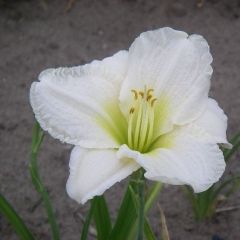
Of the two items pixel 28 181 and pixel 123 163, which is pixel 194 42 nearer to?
pixel 123 163

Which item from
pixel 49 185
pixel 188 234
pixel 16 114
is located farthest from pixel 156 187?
pixel 16 114

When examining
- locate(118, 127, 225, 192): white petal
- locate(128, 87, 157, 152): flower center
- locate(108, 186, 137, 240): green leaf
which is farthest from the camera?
locate(108, 186, 137, 240): green leaf

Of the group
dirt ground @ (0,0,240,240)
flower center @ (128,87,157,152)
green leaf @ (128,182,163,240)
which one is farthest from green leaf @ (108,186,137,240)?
dirt ground @ (0,0,240,240)

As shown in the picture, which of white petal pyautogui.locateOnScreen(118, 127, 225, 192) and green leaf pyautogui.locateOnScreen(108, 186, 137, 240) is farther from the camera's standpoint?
green leaf pyautogui.locateOnScreen(108, 186, 137, 240)

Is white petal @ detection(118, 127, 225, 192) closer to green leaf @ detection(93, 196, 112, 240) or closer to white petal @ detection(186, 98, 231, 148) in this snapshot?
white petal @ detection(186, 98, 231, 148)

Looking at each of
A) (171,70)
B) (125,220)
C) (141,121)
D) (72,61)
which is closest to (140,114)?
(141,121)

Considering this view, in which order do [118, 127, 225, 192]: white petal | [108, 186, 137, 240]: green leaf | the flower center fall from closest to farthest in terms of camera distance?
[118, 127, 225, 192]: white petal
the flower center
[108, 186, 137, 240]: green leaf
